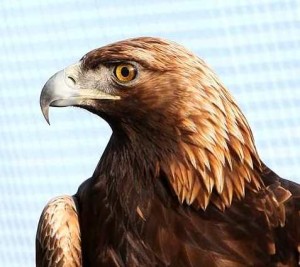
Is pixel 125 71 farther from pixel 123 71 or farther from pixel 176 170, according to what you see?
→ pixel 176 170

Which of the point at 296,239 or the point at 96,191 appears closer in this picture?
the point at 296,239

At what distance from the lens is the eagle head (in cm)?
288

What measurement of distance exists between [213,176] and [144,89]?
0.43 meters

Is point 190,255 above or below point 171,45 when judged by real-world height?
below

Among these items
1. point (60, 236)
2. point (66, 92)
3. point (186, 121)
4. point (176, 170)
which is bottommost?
point (60, 236)

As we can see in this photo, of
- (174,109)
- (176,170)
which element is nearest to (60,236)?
(176,170)

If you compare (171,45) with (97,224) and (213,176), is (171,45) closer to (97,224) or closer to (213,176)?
(213,176)

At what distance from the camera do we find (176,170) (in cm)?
294

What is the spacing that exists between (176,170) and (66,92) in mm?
518

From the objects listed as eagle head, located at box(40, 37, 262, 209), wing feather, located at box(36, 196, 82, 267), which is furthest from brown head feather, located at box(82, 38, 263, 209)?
wing feather, located at box(36, 196, 82, 267)

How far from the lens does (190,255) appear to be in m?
2.83

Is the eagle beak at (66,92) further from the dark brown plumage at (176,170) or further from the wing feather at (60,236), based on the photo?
the wing feather at (60,236)

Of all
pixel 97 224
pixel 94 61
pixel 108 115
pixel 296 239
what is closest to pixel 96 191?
pixel 97 224

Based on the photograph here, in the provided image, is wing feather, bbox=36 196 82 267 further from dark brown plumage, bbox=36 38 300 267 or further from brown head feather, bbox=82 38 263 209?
brown head feather, bbox=82 38 263 209
